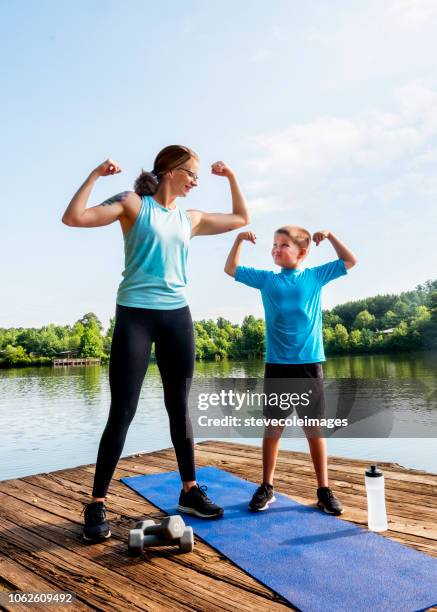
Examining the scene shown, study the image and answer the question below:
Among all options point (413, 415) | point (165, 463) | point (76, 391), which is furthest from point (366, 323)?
point (165, 463)

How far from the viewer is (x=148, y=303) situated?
91.9 inches

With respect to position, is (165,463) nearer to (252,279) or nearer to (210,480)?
(210,480)

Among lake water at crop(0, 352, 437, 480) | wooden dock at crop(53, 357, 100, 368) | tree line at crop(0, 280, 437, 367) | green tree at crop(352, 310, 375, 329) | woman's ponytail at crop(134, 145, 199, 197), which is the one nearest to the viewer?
woman's ponytail at crop(134, 145, 199, 197)

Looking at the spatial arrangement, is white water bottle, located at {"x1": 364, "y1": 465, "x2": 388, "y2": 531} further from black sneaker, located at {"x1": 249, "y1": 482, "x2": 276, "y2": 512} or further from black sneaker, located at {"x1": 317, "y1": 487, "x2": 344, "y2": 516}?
black sneaker, located at {"x1": 249, "y1": 482, "x2": 276, "y2": 512}

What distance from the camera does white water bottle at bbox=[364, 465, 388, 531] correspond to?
2.31 m

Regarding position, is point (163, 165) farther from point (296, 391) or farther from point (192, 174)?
point (296, 391)

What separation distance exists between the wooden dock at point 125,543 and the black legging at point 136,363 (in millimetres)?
339

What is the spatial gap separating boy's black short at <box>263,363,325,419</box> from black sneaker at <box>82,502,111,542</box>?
89 centimetres

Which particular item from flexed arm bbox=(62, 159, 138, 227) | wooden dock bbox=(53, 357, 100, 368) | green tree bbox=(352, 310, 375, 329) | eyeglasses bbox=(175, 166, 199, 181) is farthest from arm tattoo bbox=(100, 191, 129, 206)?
wooden dock bbox=(53, 357, 100, 368)

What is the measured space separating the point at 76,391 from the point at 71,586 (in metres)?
28.4

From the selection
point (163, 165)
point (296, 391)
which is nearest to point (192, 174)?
point (163, 165)

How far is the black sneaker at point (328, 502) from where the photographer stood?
2.55 meters

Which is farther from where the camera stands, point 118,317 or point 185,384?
point 185,384

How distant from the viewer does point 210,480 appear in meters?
3.28
